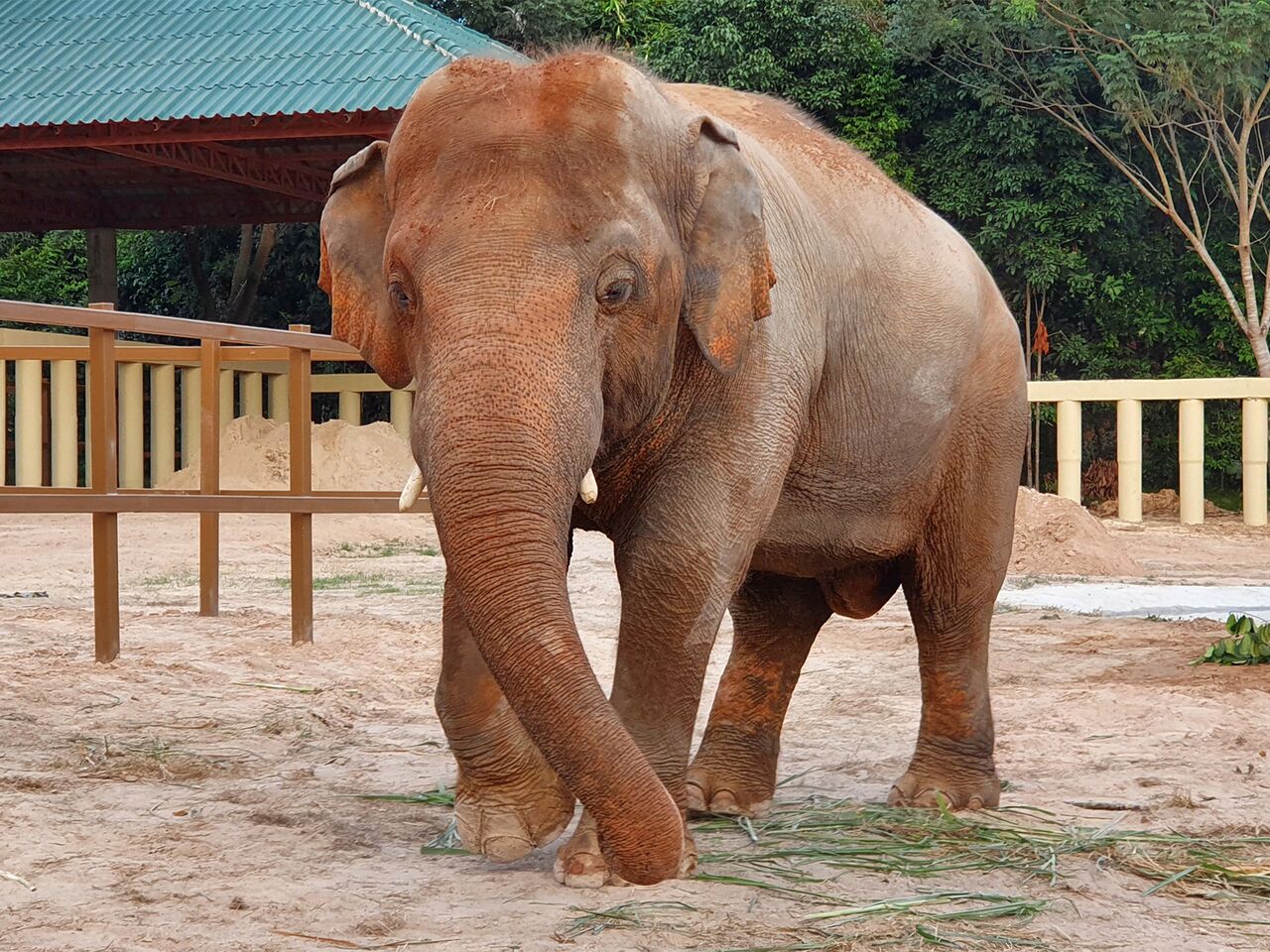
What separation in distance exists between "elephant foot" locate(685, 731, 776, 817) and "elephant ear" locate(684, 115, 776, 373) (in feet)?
4.56

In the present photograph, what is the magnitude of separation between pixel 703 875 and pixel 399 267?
134cm

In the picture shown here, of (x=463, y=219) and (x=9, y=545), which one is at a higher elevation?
(x=463, y=219)

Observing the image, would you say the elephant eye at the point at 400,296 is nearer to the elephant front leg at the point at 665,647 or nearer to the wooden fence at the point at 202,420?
the elephant front leg at the point at 665,647

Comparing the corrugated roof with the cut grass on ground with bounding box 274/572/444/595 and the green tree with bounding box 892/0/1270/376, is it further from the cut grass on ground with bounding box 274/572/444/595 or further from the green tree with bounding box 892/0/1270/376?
the green tree with bounding box 892/0/1270/376

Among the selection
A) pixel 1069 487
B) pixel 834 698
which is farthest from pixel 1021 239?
pixel 834 698

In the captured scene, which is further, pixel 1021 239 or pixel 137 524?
pixel 1021 239

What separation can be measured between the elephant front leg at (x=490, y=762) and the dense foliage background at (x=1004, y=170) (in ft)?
57.6

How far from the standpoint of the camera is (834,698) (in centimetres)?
640

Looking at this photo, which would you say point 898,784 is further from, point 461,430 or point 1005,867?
point 461,430

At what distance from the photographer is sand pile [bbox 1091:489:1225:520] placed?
19.8 m

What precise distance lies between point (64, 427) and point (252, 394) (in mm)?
2749

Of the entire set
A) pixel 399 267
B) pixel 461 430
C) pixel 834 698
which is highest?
pixel 399 267

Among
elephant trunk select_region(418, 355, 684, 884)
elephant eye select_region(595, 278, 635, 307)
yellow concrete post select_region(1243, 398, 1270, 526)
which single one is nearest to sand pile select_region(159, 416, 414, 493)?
yellow concrete post select_region(1243, 398, 1270, 526)

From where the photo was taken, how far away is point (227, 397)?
18.1m
